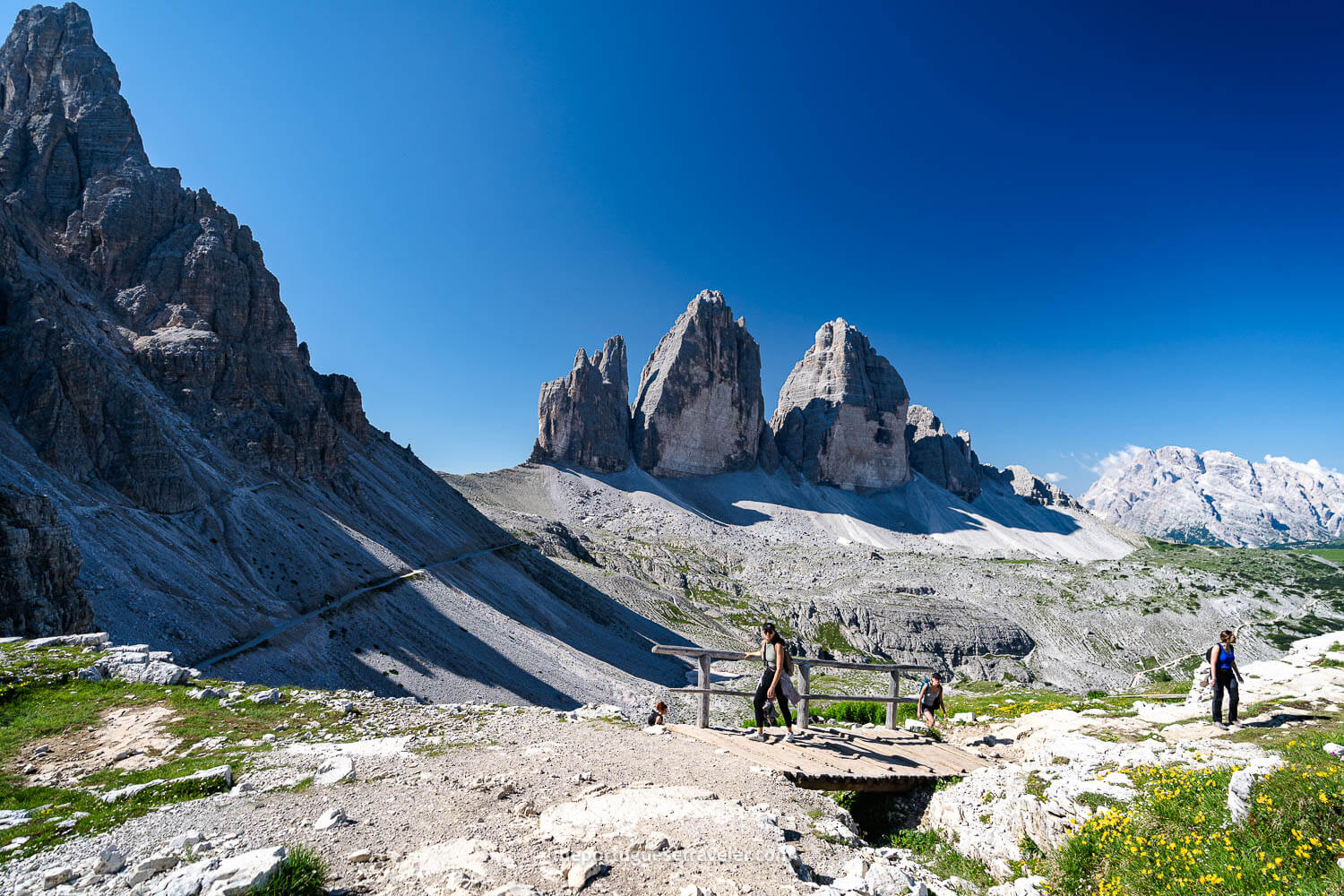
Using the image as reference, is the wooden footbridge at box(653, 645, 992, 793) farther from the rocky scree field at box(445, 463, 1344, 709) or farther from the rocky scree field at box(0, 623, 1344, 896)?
the rocky scree field at box(445, 463, 1344, 709)

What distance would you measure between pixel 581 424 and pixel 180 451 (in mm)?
131813

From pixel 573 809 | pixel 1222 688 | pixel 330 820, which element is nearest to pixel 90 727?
pixel 330 820

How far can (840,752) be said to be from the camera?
13.3 meters

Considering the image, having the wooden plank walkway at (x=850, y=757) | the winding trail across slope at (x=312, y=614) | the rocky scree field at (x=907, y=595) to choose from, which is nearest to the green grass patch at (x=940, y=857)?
the wooden plank walkway at (x=850, y=757)

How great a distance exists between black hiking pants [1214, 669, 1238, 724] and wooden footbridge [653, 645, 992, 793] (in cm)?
579

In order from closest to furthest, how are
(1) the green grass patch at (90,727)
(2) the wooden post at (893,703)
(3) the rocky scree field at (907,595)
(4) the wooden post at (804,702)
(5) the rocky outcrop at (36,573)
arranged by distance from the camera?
1. (1) the green grass patch at (90,727)
2. (4) the wooden post at (804,702)
3. (2) the wooden post at (893,703)
4. (5) the rocky outcrop at (36,573)
5. (3) the rocky scree field at (907,595)

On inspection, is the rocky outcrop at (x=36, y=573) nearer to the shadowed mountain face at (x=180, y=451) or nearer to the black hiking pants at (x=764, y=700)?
the shadowed mountain face at (x=180, y=451)

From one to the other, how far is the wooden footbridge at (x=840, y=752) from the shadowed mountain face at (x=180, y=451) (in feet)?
75.0

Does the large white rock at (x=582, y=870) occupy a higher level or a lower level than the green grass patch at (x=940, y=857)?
higher

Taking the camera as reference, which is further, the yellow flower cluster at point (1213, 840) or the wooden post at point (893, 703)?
the wooden post at point (893, 703)

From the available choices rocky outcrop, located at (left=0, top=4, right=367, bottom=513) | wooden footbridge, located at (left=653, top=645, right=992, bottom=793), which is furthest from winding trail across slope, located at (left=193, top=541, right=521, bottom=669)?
wooden footbridge, located at (left=653, top=645, right=992, bottom=793)

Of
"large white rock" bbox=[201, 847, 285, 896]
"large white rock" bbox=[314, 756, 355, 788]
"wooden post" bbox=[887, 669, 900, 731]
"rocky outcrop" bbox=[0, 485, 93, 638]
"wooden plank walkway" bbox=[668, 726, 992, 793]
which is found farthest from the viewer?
"rocky outcrop" bbox=[0, 485, 93, 638]

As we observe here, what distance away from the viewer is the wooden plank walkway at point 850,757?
37.6ft

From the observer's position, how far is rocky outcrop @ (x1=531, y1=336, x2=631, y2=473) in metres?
177
